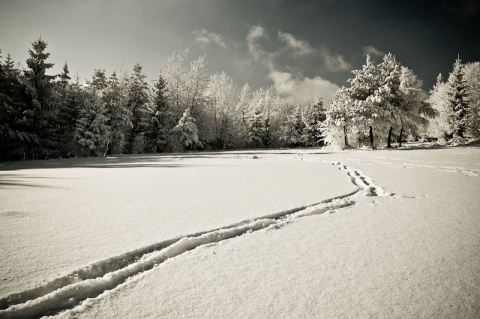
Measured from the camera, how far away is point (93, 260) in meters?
2.07

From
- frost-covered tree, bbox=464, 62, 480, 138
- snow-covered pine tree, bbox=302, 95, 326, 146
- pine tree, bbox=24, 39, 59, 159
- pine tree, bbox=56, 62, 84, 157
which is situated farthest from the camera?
snow-covered pine tree, bbox=302, 95, 326, 146

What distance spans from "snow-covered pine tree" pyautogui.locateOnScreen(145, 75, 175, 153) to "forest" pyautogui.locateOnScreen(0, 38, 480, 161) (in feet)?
0.39

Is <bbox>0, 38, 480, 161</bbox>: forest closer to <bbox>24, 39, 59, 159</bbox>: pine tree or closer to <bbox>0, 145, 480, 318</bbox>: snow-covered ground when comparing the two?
<bbox>24, 39, 59, 159</bbox>: pine tree

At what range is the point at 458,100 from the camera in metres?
32.1

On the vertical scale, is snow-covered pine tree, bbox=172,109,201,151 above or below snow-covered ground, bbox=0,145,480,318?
above

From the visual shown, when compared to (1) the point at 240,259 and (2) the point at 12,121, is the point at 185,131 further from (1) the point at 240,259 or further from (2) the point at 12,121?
(1) the point at 240,259

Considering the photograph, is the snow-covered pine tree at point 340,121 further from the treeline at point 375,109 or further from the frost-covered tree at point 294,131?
the frost-covered tree at point 294,131

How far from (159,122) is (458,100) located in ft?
128

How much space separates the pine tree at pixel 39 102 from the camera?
65.0ft

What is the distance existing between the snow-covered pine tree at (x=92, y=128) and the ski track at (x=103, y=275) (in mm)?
23052

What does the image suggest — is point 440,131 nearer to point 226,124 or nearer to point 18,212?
point 226,124

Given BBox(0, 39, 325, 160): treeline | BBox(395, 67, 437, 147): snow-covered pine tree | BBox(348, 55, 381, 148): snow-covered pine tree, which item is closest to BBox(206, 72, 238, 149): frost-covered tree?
BBox(0, 39, 325, 160): treeline

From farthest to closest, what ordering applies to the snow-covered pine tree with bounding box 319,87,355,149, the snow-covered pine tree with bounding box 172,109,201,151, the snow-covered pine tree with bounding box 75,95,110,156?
the snow-covered pine tree with bounding box 172,109,201,151
the snow-covered pine tree with bounding box 319,87,355,149
the snow-covered pine tree with bounding box 75,95,110,156

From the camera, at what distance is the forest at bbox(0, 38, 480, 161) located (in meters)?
20.2
